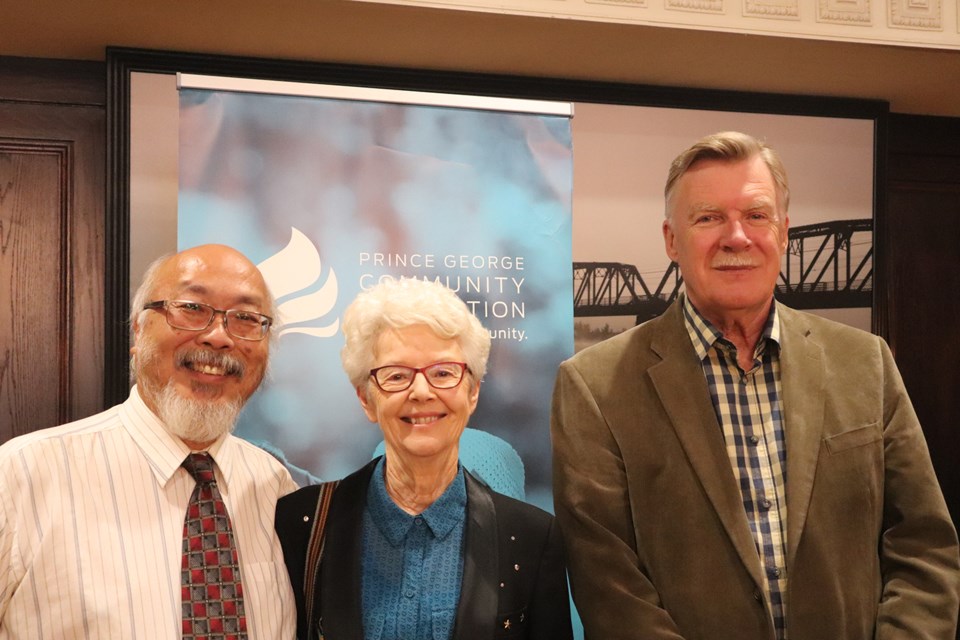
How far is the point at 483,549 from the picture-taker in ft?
5.95

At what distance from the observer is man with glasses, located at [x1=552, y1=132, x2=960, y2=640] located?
185 centimetres

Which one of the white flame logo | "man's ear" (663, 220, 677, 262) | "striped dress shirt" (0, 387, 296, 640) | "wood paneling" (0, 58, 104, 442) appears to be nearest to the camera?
"striped dress shirt" (0, 387, 296, 640)

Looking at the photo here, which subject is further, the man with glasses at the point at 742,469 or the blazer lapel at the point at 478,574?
the man with glasses at the point at 742,469

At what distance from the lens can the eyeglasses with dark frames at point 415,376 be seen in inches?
71.1

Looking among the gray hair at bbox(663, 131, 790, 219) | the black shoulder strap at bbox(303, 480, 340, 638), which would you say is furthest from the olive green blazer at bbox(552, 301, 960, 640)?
the black shoulder strap at bbox(303, 480, 340, 638)

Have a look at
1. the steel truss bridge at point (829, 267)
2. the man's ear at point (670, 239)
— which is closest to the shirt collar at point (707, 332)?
the man's ear at point (670, 239)

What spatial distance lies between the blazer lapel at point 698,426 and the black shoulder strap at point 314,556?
0.77 meters

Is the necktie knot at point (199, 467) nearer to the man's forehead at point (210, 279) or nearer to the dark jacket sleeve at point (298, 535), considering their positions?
the dark jacket sleeve at point (298, 535)

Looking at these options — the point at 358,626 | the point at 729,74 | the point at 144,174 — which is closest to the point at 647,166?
the point at 729,74

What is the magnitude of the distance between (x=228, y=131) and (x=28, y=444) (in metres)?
1.44

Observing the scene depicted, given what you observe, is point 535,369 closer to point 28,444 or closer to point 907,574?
point 907,574

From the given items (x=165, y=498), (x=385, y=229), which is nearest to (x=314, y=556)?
(x=165, y=498)

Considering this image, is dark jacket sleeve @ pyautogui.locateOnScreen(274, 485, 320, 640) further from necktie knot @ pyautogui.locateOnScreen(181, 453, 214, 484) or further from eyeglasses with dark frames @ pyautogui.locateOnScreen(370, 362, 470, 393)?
eyeglasses with dark frames @ pyautogui.locateOnScreen(370, 362, 470, 393)

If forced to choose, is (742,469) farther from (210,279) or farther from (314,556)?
(210,279)
